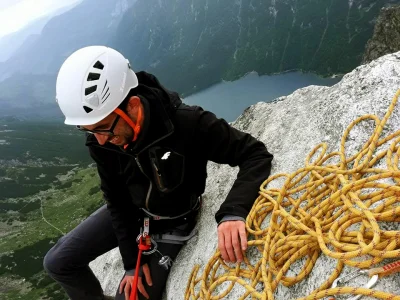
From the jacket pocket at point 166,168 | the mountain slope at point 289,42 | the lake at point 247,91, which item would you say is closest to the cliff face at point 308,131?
the jacket pocket at point 166,168

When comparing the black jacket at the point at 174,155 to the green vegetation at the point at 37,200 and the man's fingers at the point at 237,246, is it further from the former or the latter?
the green vegetation at the point at 37,200

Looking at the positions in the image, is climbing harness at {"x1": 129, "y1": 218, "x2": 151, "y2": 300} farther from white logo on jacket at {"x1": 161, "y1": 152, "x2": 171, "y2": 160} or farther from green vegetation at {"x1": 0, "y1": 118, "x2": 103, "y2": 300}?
green vegetation at {"x1": 0, "y1": 118, "x2": 103, "y2": 300}

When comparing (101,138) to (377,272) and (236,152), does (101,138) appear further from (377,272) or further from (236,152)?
(377,272)

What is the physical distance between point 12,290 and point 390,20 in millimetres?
73123

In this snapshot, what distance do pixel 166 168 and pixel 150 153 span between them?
246 mm

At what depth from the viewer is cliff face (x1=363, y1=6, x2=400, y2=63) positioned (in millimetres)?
52906

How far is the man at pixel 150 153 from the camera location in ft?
11.3

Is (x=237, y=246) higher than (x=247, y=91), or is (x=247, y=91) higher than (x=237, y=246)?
(x=237, y=246)

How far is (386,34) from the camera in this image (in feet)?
178

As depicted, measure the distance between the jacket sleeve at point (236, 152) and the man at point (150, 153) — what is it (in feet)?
0.03

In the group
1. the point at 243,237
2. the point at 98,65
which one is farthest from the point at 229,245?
the point at 98,65

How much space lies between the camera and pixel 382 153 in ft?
10.0

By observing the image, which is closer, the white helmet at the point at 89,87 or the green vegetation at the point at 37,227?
the white helmet at the point at 89,87

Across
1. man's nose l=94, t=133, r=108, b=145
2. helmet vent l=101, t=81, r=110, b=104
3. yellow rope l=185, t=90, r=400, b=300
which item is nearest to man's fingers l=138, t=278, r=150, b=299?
yellow rope l=185, t=90, r=400, b=300
